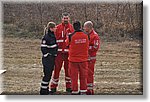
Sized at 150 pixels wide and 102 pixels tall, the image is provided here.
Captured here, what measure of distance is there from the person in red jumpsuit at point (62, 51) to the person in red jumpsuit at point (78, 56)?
0.34 feet

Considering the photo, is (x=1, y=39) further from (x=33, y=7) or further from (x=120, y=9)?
(x=120, y=9)

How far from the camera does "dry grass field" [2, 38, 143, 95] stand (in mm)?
10953

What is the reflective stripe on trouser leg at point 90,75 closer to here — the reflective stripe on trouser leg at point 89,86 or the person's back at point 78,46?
the reflective stripe on trouser leg at point 89,86

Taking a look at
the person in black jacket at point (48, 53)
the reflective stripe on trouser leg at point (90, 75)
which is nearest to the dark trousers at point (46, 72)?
the person in black jacket at point (48, 53)

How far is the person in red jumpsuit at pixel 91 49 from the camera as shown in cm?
1095

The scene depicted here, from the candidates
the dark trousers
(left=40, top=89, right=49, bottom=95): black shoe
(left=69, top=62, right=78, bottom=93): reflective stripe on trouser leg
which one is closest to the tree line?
the dark trousers

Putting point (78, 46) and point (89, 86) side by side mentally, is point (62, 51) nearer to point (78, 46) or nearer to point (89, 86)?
point (78, 46)

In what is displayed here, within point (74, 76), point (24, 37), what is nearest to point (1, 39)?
point (24, 37)

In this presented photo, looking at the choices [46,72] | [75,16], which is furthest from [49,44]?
[75,16]

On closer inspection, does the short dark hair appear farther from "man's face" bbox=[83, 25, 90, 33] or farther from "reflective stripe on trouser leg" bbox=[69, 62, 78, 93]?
"reflective stripe on trouser leg" bbox=[69, 62, 78, 93]

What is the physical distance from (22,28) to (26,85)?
670 mm

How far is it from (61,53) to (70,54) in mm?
147

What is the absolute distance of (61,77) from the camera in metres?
11.1

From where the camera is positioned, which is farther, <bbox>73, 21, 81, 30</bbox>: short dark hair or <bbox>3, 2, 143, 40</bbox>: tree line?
<bbox>3, 2, 143, 40</bbox>: tree line
